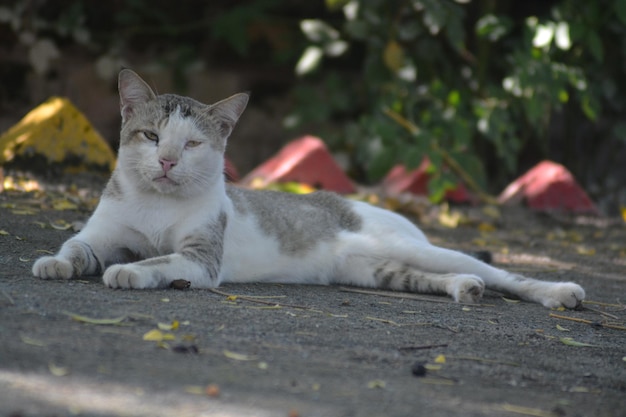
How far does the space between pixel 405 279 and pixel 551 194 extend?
411cm

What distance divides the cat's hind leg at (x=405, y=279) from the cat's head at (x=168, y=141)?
873 mm

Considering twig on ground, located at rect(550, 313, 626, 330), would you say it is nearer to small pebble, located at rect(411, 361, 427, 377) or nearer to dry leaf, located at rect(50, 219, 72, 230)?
small pebble, located at rect(411, 361, 427, 377)

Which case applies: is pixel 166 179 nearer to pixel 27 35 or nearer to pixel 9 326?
pixel 9 326

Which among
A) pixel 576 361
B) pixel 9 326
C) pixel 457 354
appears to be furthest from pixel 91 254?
pixel 576 361

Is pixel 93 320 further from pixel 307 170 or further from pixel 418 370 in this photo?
pixel 307 170

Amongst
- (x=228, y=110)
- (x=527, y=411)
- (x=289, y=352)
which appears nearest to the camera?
(x=527, y=411)

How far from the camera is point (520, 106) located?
27.3 ft

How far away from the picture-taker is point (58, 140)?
6.21 metres

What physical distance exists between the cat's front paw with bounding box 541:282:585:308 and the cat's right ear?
2.06 metres

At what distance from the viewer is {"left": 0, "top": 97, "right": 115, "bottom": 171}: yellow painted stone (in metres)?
6.10

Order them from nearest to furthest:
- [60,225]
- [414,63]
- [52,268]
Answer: [52,268] < [60,225] < [414,63]

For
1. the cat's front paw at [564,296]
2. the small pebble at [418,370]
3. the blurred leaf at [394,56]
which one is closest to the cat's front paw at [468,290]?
the cat's front paw at [564,296]

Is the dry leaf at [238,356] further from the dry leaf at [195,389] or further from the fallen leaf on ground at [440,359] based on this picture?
the fallen leaf on ground at [440,359]

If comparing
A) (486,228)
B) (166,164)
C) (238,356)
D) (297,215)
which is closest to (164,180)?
(166,164)
